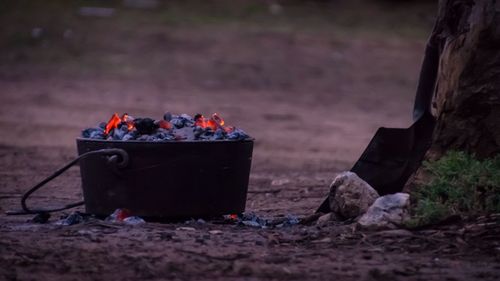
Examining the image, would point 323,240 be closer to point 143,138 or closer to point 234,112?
point 143,138

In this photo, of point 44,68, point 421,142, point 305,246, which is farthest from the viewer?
point 44,68

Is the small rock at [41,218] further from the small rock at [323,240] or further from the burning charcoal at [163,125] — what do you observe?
the small rock at [323,240]

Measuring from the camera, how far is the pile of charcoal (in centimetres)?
641

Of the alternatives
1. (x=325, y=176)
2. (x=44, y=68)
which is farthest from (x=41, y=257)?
(x=44, y=68)

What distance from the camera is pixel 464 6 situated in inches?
257

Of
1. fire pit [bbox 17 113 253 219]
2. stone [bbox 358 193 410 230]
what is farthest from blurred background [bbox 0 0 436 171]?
stone [bbox 358 193 410 230]

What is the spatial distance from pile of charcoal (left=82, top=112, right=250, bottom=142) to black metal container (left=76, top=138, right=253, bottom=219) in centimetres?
18

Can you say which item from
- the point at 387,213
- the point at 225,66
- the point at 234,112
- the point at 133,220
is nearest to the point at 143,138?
the point at 133,220

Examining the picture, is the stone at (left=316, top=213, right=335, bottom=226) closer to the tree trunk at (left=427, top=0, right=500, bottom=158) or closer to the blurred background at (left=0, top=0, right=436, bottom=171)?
the tree trunk at (left=427, top=0, right=500, bottom=158)

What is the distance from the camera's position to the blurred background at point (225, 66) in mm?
14227

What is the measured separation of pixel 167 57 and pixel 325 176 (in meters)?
8.15

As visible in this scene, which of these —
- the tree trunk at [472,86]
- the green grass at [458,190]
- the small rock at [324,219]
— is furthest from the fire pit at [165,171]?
the tree trunk at [472,86]

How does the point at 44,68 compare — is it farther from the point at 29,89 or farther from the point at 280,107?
the point at 280,107

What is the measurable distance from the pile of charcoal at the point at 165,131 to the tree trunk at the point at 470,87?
1.31 metres
